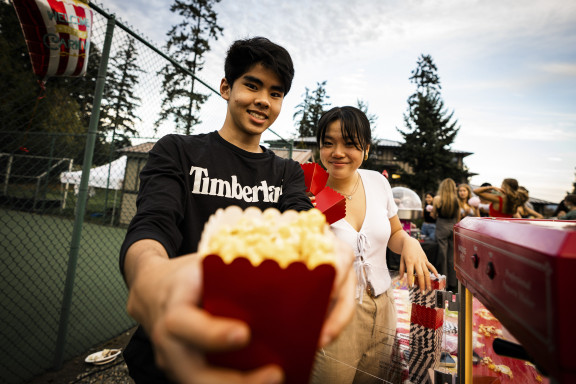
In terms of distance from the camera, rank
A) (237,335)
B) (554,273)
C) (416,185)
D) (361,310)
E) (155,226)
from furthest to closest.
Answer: (416,185)
(361,310)
(155,226)
(554,273)
(237,335)

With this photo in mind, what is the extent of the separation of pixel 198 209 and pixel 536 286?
1106mm

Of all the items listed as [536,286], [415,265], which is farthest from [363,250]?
[536,286]

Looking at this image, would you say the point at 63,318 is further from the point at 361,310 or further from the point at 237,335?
the point at 237,335

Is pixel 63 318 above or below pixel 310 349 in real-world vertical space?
below

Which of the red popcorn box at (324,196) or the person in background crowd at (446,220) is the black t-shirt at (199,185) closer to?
the red popcorn box at (324,196)

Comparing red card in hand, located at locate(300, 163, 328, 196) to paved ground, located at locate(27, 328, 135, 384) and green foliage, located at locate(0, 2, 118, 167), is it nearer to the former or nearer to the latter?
paved ground, located at locate(27, 328, 135, 384)

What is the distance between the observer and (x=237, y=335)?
39cm

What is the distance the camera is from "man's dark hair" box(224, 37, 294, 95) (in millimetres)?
1347

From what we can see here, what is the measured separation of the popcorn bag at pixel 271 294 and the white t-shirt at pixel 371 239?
1.19 metres

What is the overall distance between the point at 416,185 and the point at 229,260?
30549 mm

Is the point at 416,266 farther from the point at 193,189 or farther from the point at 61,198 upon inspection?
the point at 61,198

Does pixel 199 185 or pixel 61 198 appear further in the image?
pixel 61 198

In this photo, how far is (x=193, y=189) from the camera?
1209 mm

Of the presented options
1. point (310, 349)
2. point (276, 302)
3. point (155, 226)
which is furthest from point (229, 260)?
point (155, 226)
